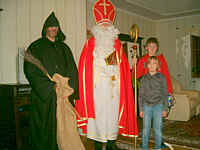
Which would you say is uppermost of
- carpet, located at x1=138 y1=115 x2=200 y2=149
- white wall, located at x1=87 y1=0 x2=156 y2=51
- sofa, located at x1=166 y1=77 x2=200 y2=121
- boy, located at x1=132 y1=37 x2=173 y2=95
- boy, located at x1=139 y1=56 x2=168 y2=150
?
white wall, located at x1=87 y1=0 x2=156 y2=51

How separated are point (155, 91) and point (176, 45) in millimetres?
5393

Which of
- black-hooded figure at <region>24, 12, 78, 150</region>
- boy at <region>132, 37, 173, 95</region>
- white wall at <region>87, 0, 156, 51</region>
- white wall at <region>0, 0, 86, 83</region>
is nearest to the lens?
black-hooded figure at <region>24, 12, 78, 150</region>

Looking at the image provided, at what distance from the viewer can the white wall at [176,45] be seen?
7203mm

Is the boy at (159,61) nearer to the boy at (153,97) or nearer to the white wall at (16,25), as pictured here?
the boy at (153,97)

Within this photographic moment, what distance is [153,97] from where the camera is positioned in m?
2.69

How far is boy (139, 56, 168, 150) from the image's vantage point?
2.70 m

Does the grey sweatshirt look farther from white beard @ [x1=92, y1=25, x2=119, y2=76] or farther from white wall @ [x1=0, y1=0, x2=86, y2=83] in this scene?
white wall @ [x1=0, y1=0, x2=86, y2=83]

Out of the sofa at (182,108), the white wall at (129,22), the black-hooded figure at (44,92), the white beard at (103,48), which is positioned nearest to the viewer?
the black-hooded figure at (44,92)

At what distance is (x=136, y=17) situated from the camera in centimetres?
685

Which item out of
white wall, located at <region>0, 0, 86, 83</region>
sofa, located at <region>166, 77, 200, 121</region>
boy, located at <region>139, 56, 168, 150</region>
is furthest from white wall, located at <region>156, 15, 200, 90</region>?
white wall, located at <region>0, 0, 86, 83</region>

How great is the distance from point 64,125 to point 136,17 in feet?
17.7

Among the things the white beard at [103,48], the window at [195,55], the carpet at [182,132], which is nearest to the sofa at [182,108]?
the carpet at [182,132]

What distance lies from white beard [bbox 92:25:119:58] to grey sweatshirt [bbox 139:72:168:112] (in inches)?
26.8

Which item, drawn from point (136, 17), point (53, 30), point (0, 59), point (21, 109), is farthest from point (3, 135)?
point (136, 17)
